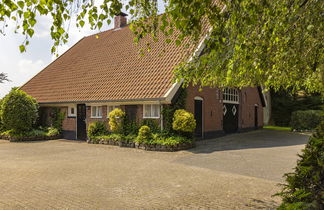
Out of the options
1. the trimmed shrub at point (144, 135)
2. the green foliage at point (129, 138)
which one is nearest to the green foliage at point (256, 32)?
the trimmed shrub at point (144, 135)

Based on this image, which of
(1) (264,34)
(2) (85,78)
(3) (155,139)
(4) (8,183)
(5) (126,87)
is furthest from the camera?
(2) (85,78)

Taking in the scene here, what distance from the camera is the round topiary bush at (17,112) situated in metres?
16.7

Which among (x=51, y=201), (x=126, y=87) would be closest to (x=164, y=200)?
(x=51, y=201)

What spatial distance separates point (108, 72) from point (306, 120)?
51.4 feet

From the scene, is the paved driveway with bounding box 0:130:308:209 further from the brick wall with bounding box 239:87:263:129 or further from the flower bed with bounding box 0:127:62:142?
the brick wall with bounding box 239:87:263:129

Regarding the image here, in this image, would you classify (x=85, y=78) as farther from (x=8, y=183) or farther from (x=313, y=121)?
(x=313, y=121)

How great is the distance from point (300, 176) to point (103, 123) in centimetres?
1318

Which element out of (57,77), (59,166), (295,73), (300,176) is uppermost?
(57,77)

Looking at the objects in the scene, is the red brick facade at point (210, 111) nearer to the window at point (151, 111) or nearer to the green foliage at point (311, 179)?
the window at point (151, 111)

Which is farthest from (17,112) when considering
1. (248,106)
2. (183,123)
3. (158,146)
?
(248,106)

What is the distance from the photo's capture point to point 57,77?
20.6m

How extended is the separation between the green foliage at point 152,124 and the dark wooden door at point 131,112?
84 cm

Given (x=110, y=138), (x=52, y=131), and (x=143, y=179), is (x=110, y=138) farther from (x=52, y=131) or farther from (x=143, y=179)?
(x=143, y=179)

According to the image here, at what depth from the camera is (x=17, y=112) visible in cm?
1675
